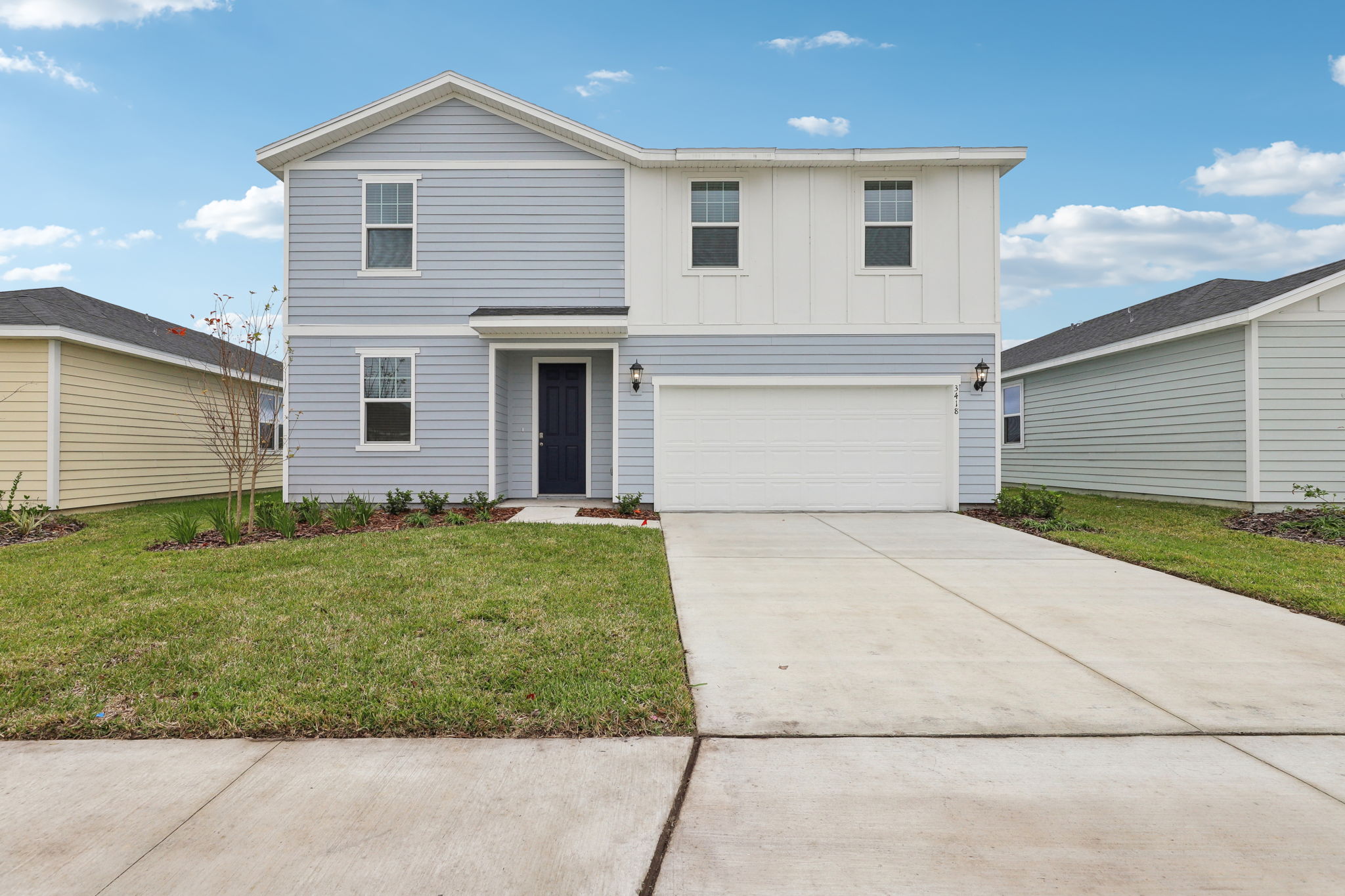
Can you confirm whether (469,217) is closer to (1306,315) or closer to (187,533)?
(187,533)

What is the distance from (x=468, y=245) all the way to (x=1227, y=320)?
40.0ft

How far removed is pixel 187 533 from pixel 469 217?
611 cm

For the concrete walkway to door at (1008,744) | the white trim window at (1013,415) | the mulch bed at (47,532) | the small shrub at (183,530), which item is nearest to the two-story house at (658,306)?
the mulch bed at (47,532)

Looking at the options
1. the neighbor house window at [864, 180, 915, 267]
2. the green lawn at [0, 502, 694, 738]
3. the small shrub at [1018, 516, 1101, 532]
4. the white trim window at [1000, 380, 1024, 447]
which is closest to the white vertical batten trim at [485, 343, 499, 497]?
the green lawn at [0, 502, 694, 738]

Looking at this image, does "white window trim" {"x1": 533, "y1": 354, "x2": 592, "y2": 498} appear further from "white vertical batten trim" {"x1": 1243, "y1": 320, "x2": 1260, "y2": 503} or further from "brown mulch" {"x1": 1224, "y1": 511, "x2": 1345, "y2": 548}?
"white vertical batten trim" {"x1": 1243, "y1": 320, "x2": 1260, "y2": 503}

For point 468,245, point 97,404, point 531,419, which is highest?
point 468,245

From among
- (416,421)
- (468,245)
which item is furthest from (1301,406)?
(416,421)

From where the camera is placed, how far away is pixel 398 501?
403 inches

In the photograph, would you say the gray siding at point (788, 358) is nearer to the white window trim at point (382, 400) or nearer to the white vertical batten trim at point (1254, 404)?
the white window trim at point (382, 400)

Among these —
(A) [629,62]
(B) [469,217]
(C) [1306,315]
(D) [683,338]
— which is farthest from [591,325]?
(C) [1306,315]

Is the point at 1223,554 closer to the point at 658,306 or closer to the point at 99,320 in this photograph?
the point at 658,306

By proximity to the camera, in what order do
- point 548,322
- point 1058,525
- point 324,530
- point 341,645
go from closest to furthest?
point 341,645
point 324,530
point 1058,525
point 548,322

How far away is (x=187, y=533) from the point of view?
741 cm

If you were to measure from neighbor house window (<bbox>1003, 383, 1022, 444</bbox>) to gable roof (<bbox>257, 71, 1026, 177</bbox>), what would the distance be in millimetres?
8540
